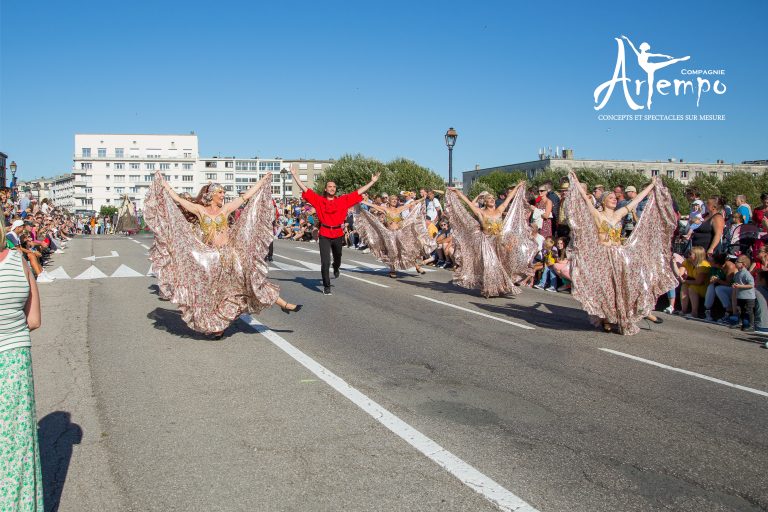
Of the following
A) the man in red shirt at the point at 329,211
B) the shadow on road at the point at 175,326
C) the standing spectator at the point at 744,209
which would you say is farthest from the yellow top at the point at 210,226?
the standing spectator at the point at 744,209

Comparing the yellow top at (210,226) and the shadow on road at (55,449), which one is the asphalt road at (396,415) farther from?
the yellow top at (210,226)

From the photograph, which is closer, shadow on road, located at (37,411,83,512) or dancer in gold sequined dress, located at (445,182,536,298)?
shadow on road, located at (37,411,83,512)

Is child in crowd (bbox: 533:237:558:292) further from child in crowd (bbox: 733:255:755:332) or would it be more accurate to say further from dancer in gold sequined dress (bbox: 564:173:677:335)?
dancer in gold sequined dress (bbox: 564:173:677:335)

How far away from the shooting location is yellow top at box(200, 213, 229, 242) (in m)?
8.31

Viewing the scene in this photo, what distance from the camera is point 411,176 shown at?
80.1 m

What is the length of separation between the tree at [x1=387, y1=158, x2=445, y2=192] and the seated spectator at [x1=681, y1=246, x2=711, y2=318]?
66445 mm

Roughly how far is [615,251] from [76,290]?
10.9 metres

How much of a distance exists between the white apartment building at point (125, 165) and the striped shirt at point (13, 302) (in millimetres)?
140096

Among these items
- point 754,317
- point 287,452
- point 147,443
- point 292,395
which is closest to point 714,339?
point 754,317

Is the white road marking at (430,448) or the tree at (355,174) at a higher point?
the tree at (355,174)

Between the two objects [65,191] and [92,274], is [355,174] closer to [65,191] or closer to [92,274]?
[92,274]

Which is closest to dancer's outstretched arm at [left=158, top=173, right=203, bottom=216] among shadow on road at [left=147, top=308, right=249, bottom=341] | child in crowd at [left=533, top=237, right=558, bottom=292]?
shadow on road at [left=147, top=308, right=249, bottom=341]

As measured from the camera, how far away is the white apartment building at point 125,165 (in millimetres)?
139000

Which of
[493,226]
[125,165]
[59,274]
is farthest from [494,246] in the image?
[125,165]
